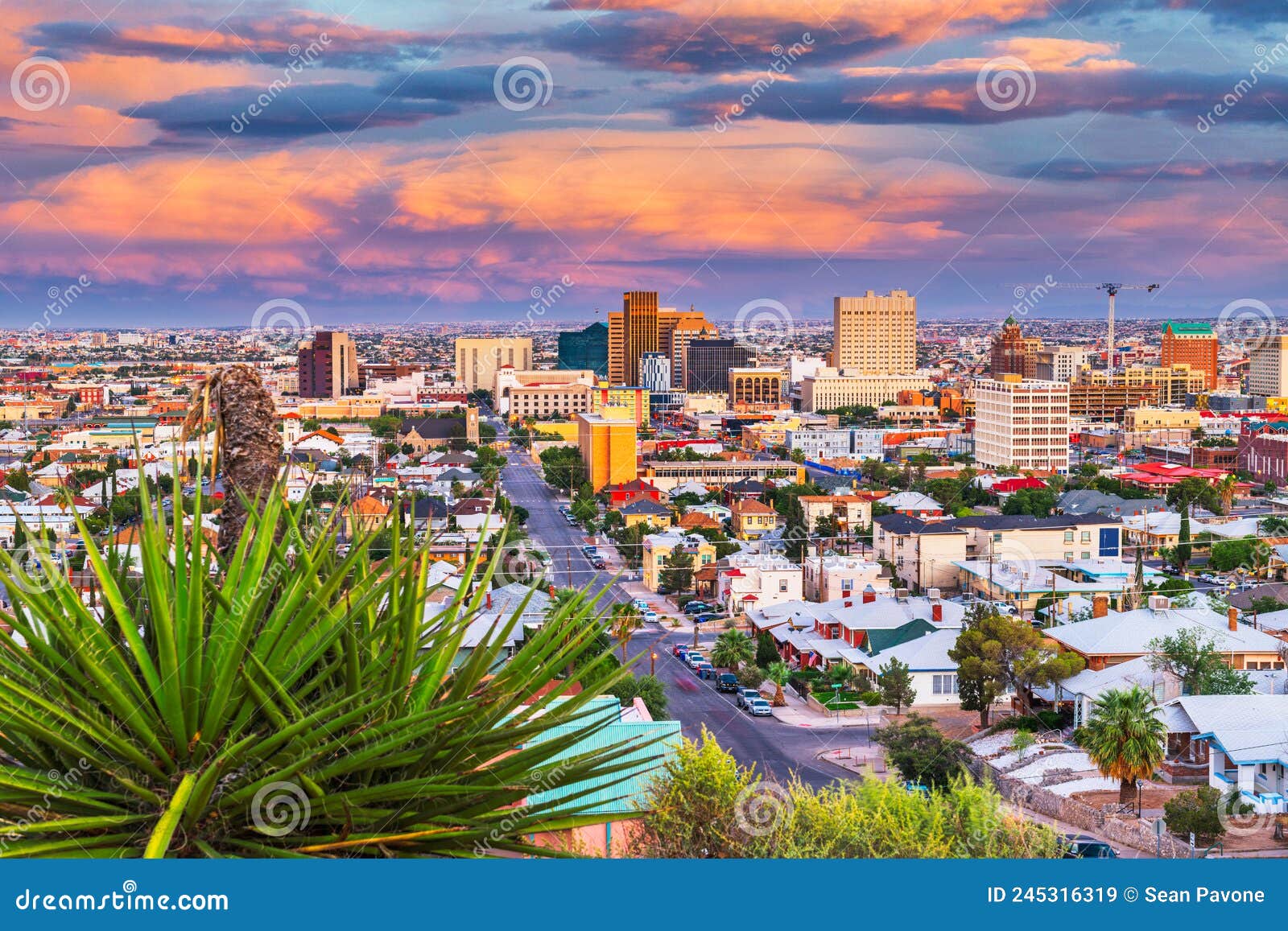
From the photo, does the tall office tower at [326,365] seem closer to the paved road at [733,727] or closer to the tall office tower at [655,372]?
the tall office tower at [655,372]

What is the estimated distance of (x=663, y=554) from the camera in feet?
40.9

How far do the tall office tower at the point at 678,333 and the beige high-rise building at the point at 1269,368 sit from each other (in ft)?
59.8

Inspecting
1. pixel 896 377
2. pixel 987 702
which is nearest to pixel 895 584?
pixel 987 702

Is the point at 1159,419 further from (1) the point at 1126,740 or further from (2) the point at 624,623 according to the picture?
(2) the point at 624,623

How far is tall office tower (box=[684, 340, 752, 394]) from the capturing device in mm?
45062

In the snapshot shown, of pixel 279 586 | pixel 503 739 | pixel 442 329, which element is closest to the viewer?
pixel 503 739

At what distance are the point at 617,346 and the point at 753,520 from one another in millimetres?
31176

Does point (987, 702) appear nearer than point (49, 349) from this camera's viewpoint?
Yes

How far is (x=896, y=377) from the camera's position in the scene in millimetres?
39062

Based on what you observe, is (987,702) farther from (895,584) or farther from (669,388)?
(669,388)

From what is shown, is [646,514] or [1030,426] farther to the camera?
[1030,426]

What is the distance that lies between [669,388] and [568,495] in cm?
2167

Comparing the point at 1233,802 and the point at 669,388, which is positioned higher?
the point at 669,388

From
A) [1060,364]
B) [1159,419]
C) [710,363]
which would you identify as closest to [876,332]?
[710,363]
